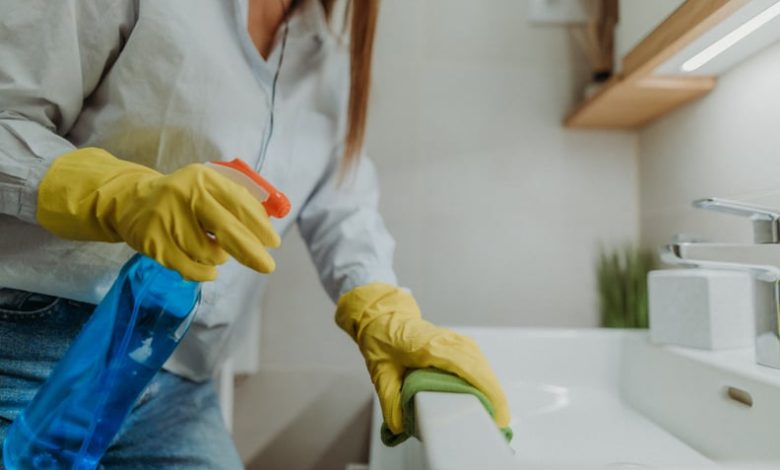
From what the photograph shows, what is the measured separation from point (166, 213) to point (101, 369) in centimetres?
17

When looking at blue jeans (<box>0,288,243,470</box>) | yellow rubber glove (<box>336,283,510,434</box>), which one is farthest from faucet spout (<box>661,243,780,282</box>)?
blue jeans (<box>0,288,243,470</box>)

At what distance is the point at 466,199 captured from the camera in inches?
50.8

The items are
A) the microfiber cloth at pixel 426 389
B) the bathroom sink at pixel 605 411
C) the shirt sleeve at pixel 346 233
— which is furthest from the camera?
the shirt sleeve at pixel 346 233

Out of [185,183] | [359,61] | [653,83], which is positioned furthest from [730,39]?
[185,183]

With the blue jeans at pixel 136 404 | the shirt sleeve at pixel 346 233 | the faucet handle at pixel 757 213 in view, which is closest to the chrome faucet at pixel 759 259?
the faucet handle at pixel 757 213

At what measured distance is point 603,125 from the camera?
4.21 ft

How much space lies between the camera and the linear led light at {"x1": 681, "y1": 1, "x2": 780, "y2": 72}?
0.73 metres

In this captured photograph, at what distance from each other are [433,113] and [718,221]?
64 cm

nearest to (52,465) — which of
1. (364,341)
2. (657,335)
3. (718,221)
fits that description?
(364,341)

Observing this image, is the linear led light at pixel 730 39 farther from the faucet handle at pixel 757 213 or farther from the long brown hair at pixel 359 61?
the long brown hair at pixel 359 61

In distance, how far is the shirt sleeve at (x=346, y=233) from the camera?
32.8 inches

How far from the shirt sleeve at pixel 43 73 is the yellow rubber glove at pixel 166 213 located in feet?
0.11

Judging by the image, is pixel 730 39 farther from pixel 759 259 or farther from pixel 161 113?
pixel 161 113

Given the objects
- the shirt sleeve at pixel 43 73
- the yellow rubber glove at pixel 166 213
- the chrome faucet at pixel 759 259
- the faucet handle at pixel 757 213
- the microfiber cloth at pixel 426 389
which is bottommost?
the microfiber cloth at pixel 426 389
